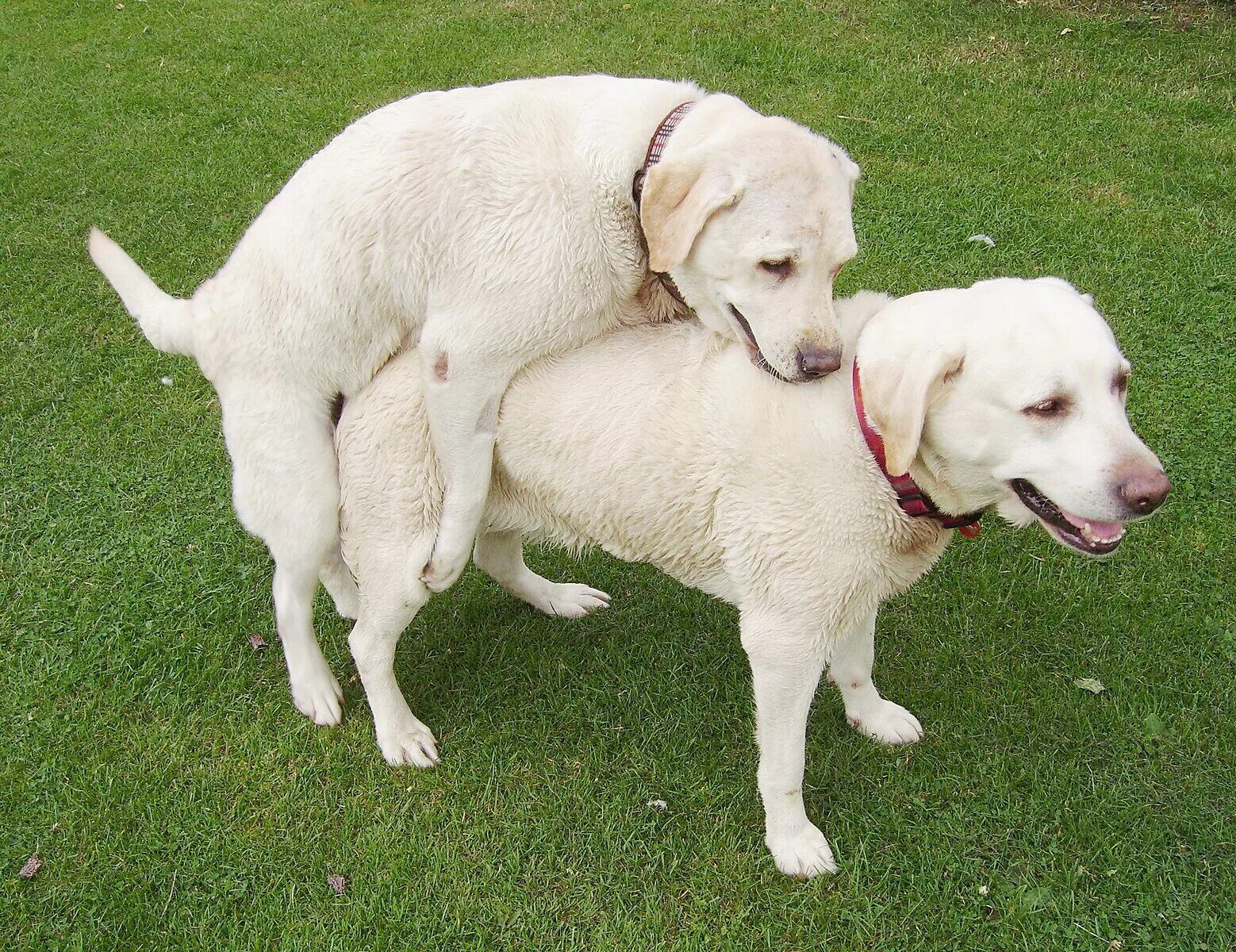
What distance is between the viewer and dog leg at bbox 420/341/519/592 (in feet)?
9.67

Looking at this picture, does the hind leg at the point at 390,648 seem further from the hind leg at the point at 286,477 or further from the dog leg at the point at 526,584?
the dog leg at the point at 526,584

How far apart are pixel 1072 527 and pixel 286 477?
2303 mm

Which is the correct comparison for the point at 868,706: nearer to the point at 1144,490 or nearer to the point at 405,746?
the point at 1144,490

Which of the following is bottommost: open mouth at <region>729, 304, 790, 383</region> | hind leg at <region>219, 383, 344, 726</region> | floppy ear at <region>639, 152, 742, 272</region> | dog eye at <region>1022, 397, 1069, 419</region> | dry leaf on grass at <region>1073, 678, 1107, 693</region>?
dry leaf on grass at <region>1073, 678, 1107, 693</region>

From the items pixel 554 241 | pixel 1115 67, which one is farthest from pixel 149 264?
pixel 1115 67

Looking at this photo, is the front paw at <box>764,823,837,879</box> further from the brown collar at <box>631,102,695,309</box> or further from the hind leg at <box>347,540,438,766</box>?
the brown collar at <box>631,102,695,309</box>

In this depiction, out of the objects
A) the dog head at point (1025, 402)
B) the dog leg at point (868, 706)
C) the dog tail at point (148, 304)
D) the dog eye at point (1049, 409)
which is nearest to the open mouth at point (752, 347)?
the dog head at point (1025, 402)

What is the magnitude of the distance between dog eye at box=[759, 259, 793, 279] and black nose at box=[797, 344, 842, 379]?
0.74ft

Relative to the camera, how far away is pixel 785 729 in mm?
2932

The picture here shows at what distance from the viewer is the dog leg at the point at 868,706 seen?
3.38 m

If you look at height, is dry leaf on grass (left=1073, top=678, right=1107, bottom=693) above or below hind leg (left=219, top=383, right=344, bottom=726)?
below

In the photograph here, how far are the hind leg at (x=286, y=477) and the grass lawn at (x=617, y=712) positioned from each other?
726 millimetres

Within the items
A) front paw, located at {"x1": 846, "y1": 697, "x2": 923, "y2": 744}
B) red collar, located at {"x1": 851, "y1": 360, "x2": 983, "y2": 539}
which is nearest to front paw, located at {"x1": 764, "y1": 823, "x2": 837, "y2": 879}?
front paw, located at {"x1": 846, "y1": 697, "x2": 923, "y2": 744}

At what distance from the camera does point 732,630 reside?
3.99 metres
